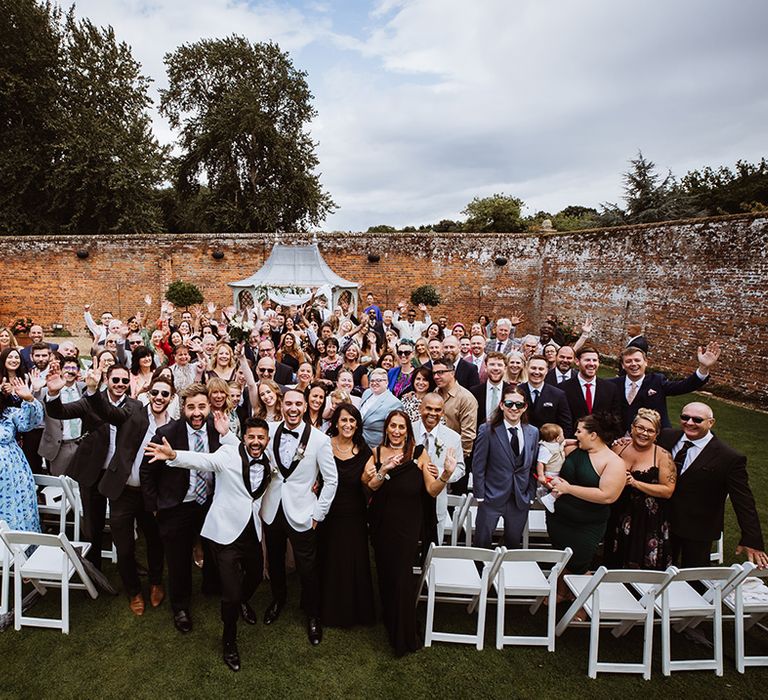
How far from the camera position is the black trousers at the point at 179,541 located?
3213 mm

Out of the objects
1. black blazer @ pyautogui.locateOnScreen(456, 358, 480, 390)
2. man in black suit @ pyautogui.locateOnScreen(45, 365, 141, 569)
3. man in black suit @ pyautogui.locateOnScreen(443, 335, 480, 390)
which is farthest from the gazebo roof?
man in black suit @ pyautogui.locateOnScreen(45, 365, 141, 569)

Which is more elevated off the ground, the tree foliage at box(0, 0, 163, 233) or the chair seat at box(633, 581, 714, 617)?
the tree foliage at box(0, 0, 163, 233)

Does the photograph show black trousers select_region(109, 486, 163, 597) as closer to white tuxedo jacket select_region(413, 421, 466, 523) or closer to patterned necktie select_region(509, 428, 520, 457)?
white tuxedo jacket select_region(413, 421, 466, 523)

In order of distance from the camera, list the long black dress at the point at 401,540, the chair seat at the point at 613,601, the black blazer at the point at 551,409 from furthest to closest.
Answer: the black blazer at the point at 551,409 < the long black dress at the point at 401,540 < the chair seat at the point at 613,601

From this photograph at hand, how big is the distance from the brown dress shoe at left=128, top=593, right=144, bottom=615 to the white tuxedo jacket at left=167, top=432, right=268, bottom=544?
3.60ft

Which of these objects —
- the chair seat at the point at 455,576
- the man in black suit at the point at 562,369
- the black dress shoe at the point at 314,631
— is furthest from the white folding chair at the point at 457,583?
the man in black suit at the point at 562,369

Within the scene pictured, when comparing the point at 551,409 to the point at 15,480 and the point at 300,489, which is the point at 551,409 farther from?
the point at 15,480

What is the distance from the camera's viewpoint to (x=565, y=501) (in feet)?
11.0

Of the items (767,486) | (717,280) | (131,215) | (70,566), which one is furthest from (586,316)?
(131,215)

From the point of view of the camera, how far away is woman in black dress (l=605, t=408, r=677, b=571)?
11.0 ft

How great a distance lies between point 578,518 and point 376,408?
6.33 ft

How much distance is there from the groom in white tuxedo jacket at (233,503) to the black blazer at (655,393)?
12.3 feet

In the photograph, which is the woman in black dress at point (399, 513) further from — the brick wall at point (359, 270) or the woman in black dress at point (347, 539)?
the brick wall at point (359, 270)

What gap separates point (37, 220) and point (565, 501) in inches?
980
